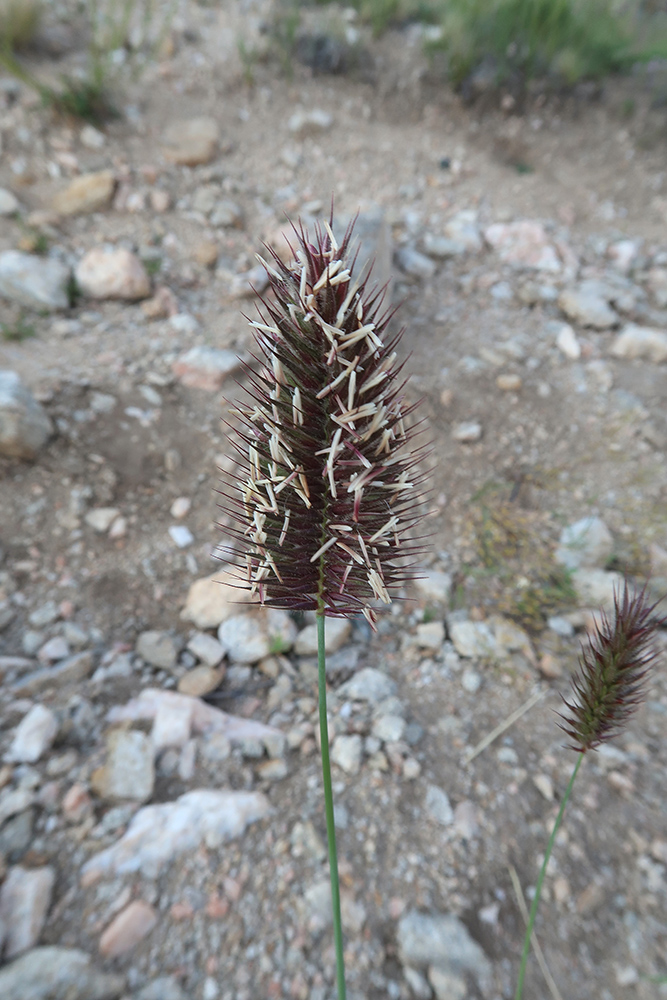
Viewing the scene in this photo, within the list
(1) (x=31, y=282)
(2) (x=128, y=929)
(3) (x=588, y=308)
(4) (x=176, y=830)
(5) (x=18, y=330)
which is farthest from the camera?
(3) (x=588, y=308)

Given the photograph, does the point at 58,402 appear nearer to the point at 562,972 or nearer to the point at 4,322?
the point at 4,322

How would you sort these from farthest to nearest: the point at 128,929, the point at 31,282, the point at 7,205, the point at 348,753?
the point at 7,205
the point at 31,282
the point at 348,753
the point at 128,929

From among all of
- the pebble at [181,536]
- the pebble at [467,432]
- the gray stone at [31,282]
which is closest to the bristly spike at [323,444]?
the pebble at [181,536]

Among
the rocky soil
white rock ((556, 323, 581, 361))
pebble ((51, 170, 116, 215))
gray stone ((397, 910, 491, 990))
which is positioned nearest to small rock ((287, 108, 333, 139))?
the rocky soil

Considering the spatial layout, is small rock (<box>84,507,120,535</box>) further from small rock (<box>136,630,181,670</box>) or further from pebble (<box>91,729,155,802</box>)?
pebble (<box>91,729,155,802</box>)

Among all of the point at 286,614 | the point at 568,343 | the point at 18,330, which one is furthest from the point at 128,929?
the point at 568,343

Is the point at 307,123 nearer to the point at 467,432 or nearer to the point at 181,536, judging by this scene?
the point at 467,432

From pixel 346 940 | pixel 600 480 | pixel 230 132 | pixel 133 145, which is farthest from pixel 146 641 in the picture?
pixel 230 132

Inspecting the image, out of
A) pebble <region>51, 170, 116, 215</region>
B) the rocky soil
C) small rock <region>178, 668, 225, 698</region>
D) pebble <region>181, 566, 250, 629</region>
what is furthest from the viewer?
pebble <region>51, 170, 116, 215</region>
